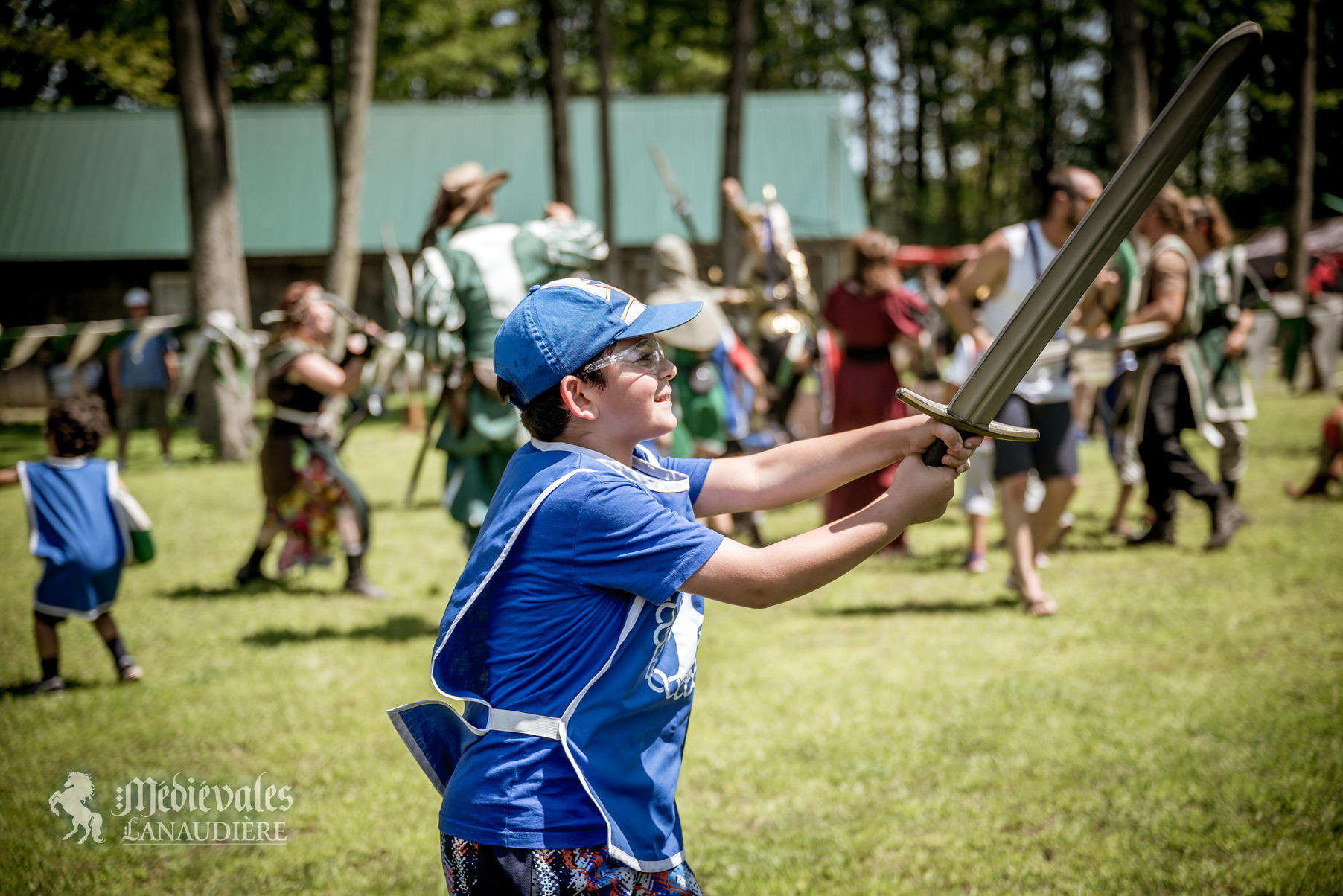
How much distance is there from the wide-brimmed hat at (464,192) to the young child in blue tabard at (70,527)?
6.79 ft

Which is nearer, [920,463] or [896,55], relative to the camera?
[920,463]

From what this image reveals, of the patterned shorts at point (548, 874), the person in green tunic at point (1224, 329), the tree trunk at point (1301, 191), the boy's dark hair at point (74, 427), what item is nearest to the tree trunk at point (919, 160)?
the tree trunk at point (1301, 191)

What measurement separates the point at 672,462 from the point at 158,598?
5.82m

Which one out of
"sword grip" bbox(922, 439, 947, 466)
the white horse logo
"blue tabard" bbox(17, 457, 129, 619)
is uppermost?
"sword grip" bbox(922, 439, 947, 466)

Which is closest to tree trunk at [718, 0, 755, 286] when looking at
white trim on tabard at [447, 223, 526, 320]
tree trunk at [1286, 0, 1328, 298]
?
tree trunk at [1286, 0, 1328, 298]

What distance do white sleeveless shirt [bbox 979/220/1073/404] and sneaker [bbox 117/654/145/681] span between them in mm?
4770

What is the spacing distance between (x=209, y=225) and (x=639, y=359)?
45.0 feet

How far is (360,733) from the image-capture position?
4.45m

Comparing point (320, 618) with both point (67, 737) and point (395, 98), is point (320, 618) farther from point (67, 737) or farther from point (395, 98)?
point (395, 98)

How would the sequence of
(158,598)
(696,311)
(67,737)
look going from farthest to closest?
(158,598) → (67,737) → (696,311)

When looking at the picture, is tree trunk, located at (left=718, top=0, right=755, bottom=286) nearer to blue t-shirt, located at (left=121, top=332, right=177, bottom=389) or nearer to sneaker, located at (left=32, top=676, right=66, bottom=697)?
blue t-shirt, located at (left=121, top=332, right=177, bottom=389)

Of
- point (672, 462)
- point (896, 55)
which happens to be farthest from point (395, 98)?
point (672, 462)

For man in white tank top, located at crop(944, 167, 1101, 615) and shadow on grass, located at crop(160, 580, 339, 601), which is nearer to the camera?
man in white tank top, located at crop(944, 167, 1101, 615)

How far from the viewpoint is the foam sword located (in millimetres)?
1599
